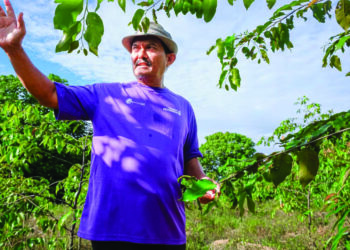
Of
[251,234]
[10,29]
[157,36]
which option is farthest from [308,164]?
[251,234]

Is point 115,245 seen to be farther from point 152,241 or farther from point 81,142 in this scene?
point 81,142

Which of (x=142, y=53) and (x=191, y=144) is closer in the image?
(x=142, y=53)

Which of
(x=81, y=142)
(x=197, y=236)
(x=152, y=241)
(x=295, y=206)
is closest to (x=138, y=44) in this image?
(x=152, y=241)

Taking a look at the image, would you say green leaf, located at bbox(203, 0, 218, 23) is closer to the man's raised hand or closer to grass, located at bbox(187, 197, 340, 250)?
the man's raised hand

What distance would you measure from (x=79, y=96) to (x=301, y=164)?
4.52 feet

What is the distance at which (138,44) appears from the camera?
2.06 meters

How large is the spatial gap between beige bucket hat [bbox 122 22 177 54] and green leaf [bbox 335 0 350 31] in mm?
1286

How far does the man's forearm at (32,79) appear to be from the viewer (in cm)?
122

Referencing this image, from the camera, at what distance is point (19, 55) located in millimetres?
1214

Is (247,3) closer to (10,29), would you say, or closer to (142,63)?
(10,29)

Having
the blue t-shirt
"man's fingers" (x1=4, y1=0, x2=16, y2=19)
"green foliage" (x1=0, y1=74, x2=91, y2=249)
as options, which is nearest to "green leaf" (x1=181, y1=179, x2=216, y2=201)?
the blue t-shirt

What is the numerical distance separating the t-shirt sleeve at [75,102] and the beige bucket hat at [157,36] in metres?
0.55

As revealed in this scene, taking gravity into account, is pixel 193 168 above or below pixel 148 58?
below

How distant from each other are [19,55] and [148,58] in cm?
95
